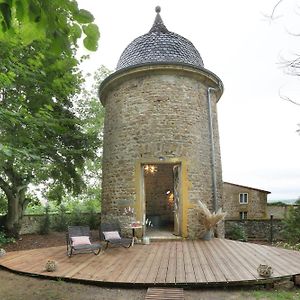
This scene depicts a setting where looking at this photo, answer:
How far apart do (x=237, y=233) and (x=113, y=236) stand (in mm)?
7151

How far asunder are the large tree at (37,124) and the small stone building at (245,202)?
14511 mm

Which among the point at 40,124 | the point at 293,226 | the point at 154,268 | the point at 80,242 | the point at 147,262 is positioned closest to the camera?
the point at 154,268

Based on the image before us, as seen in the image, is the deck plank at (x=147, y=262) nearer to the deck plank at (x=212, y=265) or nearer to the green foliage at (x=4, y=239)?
the deck plank at (x=212, y=265)

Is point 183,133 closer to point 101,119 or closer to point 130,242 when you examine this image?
point 130,242

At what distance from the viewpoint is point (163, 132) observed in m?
9.26

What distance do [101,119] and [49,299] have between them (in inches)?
487

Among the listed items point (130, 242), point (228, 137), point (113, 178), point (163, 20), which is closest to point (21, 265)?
point (130, 242)

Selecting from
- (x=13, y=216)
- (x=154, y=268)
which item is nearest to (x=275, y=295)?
(x=154, y=268)

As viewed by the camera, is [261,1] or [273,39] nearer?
[261,1]

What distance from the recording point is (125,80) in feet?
32.5

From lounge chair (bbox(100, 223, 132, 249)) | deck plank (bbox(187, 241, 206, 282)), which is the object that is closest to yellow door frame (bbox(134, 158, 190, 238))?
lounge chair (bbox(100, 223, 132, 249))

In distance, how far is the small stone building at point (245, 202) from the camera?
75.7ft

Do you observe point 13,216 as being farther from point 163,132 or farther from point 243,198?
point 243,198


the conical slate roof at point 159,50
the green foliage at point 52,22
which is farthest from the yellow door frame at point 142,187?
the green foliage at point 52,22
